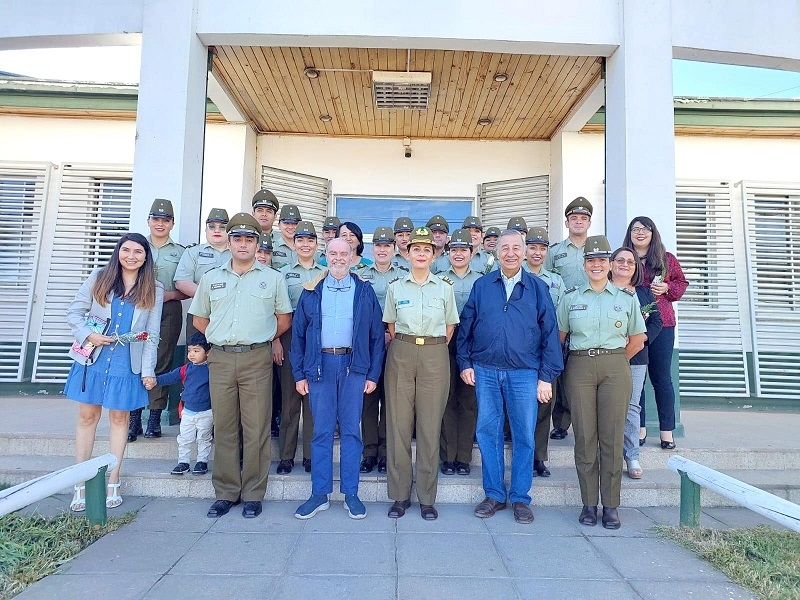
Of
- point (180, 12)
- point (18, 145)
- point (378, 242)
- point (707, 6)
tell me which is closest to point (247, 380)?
point (378, 242)

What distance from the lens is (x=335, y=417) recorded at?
3506 mm

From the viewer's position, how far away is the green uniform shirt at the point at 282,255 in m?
4.53

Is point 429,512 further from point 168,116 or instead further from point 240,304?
point 168,116

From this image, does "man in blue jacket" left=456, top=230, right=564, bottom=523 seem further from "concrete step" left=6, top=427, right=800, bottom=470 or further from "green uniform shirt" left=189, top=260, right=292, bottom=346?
"green uniform shirt" left=189, top=260, right=292, bottom=346

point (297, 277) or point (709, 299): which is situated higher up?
point (709, 299)

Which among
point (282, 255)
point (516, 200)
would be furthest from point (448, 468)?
point (516, 200)

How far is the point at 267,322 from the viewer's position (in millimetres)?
3543

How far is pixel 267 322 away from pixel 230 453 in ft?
3.15

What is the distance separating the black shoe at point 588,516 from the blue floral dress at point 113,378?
318cm

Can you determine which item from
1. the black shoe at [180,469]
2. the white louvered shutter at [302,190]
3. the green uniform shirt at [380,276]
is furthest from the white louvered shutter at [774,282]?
the black shoe at [180,469]

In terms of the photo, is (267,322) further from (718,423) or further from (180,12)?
(718,423)

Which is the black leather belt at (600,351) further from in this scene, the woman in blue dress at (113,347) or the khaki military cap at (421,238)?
the woman in blue dress at (113,347)

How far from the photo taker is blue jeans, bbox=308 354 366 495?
3469mm

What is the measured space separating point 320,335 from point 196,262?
1599 mm
